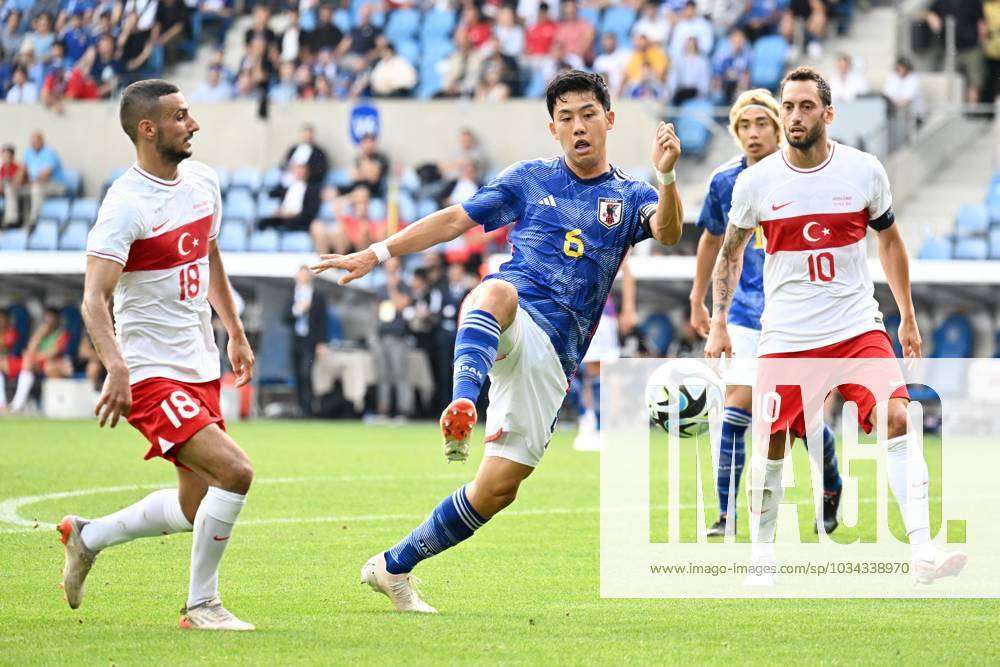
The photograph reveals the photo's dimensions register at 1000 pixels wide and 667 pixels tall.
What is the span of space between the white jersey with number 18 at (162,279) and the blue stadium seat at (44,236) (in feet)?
60.9

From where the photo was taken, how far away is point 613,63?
2411cm

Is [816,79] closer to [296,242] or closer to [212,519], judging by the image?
[212,519]

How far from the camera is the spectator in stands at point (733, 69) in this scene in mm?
23078

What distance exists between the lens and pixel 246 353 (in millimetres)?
7438

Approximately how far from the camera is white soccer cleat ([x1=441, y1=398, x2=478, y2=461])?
6.22 meters

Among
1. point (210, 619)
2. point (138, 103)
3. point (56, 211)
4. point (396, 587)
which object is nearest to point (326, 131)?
point (56, 211)

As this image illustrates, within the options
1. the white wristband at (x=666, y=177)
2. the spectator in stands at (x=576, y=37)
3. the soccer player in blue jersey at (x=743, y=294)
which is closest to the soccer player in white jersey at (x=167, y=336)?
the white wristband at (x=666, y=177)

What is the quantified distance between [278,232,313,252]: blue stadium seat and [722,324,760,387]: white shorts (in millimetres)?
14004

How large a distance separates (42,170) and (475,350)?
20.8m

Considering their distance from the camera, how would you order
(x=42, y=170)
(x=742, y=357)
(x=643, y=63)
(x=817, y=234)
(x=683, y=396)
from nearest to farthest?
(x=817, y=234) < (x=683, y=396) < (x=742, y=357) < (x=643, y=63) < (x=42, y=170)

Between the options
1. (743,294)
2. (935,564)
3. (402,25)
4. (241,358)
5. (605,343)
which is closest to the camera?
(241,358)

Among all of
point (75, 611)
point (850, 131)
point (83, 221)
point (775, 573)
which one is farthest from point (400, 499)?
point (83, 221)

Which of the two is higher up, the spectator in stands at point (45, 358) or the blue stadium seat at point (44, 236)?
the blue stadium seat at point (44, 236)

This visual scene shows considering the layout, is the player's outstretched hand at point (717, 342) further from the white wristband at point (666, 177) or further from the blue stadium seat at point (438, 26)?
the blue stadium seat at point (438, 26)
